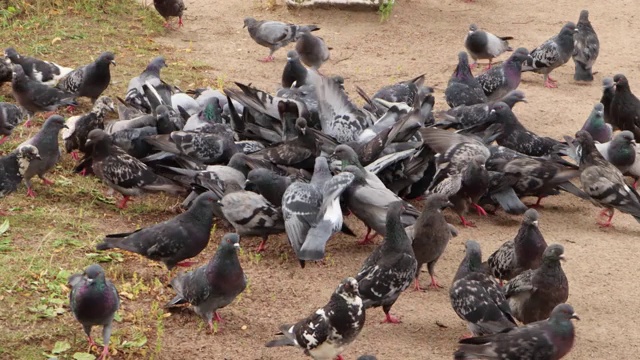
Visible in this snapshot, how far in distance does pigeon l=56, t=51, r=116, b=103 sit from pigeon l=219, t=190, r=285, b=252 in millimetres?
3277

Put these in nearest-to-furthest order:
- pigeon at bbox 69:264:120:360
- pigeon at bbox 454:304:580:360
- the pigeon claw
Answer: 1. pigeon at bbox 69:264:120:360
2. pigeon at bbox 454:304:580:360
3. the pigeon claw

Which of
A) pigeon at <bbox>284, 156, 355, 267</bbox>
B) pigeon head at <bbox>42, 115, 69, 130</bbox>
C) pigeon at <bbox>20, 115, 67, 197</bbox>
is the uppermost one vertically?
pigeon at <bbox>284, 156, 355, 267</bbox>

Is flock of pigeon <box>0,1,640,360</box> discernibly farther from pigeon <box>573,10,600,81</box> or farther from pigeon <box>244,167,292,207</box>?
pigeon <box>573,10,600,81</box>

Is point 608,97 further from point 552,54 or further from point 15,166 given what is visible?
point 15,166

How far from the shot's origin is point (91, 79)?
33.2ft

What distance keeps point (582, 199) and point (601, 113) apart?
4.55 feet

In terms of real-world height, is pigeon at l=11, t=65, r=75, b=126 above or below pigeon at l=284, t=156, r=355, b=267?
below

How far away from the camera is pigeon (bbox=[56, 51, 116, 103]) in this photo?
1009cm

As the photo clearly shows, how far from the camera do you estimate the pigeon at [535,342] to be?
18.4 feet

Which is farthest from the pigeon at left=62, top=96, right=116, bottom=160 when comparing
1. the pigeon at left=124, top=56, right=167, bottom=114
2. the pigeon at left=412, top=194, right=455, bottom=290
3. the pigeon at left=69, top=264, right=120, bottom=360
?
the pigeon at left=412, top=194, right=455, bottom=290

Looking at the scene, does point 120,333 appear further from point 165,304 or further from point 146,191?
point 146,191

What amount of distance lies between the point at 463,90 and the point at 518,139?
1265 millimetres

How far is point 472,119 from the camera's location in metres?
9.95

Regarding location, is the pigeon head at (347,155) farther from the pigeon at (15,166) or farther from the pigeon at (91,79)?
the pigeon at (91,79)
